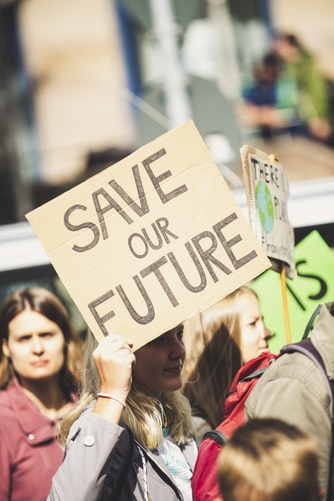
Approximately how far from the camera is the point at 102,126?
10.3 meters

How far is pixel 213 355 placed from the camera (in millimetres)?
3668

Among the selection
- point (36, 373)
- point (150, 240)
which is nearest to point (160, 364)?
point (150, 240)

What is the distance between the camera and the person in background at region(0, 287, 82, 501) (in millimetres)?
3547

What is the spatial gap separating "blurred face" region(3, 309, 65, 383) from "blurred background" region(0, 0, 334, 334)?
4860mm

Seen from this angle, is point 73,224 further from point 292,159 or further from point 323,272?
point 292,159

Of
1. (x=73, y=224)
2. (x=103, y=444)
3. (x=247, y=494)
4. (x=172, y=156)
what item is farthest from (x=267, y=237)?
(x=247, y=494)

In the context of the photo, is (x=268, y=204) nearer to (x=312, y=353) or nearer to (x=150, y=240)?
(x=150, y=240)

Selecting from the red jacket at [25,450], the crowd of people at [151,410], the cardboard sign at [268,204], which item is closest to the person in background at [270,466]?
the crowd of people at [151,410]

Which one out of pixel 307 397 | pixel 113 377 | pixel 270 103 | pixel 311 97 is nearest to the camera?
pixel 307 397

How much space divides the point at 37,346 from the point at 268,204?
1.20 m

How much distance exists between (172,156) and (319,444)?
0.99 meters

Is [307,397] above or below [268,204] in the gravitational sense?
below

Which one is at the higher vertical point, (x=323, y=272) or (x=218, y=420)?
(x=323, y=272)

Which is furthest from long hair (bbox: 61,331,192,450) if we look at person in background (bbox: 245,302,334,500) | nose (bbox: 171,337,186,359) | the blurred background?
the blurred background
